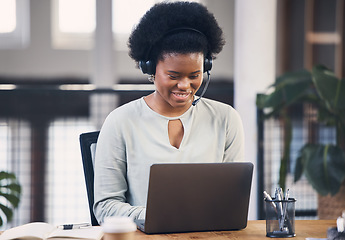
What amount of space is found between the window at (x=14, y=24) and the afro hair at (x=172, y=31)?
286 centimetres

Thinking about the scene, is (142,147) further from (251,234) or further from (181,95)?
(251,234)

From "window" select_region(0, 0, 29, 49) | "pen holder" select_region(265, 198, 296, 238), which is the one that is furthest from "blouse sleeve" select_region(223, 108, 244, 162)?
"window" select_region(0, 0, 29, 49)

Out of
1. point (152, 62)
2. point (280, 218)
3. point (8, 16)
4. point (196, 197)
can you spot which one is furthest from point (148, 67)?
point (8, 16)

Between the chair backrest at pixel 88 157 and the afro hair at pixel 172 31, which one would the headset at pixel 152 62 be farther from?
the chair backrest at pixel 88 157

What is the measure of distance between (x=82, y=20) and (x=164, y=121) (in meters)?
2.86

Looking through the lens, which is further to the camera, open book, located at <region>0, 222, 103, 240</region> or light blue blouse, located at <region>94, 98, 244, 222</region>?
light blue blouse, located at <region>94, 98, 244, 222</region>

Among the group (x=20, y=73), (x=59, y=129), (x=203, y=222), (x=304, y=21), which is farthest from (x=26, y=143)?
(x=304, y=21)

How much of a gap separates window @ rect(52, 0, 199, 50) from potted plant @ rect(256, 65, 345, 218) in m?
1.59

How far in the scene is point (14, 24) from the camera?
4.36 m

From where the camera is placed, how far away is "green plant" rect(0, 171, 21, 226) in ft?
9.38

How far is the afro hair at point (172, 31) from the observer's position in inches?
64.5

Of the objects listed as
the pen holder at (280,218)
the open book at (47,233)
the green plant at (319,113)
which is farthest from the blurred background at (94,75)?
the open book at (47,233)

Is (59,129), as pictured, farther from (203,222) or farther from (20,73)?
(203,222)

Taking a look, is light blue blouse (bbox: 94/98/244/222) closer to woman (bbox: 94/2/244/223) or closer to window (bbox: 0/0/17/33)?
woman (bbox: 94/2/244/223)
